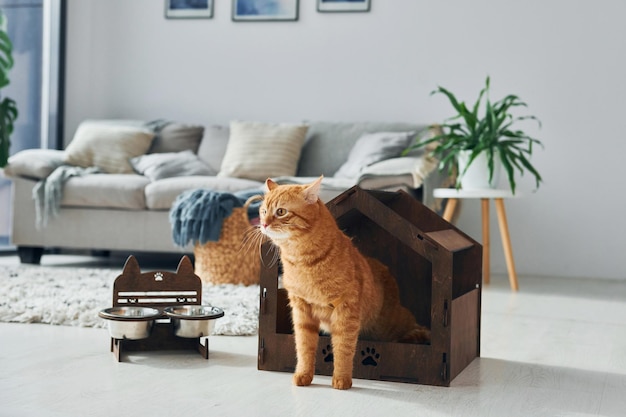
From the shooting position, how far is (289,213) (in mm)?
1997

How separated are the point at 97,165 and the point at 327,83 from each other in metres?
1.52

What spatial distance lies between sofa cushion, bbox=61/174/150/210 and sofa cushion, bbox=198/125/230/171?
569 millimetres

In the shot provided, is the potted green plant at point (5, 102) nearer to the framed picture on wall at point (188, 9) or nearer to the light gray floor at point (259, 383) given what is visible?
the framed picture on wall at point (188, 9)

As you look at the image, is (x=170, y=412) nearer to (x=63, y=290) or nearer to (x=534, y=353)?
(x=534, y=353)

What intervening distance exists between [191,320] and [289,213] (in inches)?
21.0

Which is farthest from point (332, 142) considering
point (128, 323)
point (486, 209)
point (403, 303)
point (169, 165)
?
point (128, 323)

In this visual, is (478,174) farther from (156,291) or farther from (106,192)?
(156,291)

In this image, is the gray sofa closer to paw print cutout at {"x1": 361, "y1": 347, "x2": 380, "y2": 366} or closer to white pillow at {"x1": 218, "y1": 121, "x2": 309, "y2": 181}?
white pillow at {"x1": 218, "y1": 121, "x2": 309, "y2": 181}

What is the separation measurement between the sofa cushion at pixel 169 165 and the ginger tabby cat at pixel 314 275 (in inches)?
114

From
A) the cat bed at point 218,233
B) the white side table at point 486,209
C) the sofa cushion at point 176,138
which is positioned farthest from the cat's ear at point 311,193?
the sofa cushion at point 176,138

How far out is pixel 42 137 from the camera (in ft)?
19.1

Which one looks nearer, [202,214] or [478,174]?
[202,214]

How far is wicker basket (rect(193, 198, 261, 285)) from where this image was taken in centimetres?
398

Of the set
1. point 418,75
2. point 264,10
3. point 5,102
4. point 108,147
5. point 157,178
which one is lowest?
point 157,178
